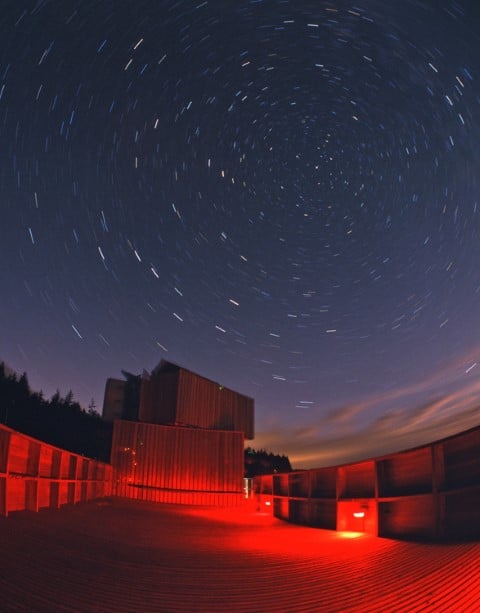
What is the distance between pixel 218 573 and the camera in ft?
24.6

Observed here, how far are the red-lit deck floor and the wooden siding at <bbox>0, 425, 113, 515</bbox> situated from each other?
2.32 feet

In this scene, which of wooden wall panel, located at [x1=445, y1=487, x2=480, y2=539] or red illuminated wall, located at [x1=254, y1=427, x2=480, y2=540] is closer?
wooden wall panel, located at [x1=445, y1=487, x2=480, y2=539]

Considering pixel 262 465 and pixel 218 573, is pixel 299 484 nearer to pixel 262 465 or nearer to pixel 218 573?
pixel 218 573

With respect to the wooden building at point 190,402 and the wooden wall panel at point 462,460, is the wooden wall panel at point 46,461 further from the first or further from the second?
the wooden building at point 190,402

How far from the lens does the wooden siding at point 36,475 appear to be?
9.97 m

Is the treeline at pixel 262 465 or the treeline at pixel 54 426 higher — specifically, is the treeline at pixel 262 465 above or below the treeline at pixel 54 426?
below

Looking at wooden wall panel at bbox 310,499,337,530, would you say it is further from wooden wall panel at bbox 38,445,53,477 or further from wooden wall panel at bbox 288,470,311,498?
wooden wall panel at bbox 38,445,53,477

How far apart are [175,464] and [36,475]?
1624cm

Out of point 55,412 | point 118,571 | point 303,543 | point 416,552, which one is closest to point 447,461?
point 416,552

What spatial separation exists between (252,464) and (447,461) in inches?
2058

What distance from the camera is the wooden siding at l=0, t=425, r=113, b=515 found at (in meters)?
9.97

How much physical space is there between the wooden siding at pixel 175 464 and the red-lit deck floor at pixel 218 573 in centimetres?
1505

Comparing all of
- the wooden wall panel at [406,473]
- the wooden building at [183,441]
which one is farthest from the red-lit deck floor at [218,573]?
the wooden building at [183,441]

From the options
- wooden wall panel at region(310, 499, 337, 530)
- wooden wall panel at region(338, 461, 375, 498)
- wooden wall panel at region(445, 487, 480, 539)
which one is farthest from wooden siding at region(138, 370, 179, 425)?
wooden wall panel at region(445, 487, 480, 539)
